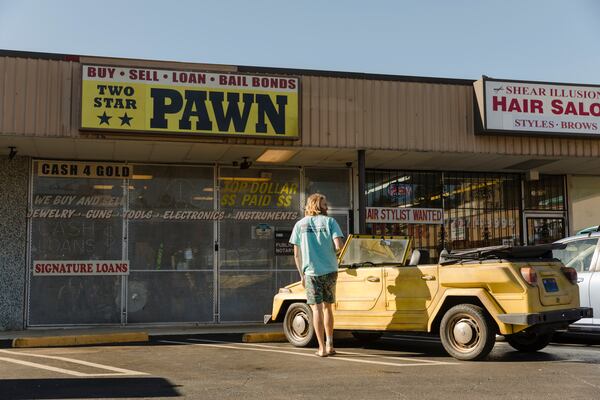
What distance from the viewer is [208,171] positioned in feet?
42.7

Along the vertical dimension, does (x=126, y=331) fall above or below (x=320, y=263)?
below

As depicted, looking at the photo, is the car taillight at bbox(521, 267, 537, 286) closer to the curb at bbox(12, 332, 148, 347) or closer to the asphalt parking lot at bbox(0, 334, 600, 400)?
the asphalt parking lot at bbox(0, 334, 600, 400)

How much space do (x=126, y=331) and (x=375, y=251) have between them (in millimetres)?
4645

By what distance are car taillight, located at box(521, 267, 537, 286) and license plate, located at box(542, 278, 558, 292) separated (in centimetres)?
21

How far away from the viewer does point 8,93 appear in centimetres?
1029

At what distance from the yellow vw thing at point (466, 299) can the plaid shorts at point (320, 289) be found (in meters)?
0.66

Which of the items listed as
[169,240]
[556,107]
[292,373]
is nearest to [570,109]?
[556,107]

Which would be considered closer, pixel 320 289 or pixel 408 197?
pixel 320 289

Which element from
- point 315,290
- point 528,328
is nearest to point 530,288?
point 528,328

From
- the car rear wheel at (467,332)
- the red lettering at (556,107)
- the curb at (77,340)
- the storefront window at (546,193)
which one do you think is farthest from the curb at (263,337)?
the storefront window at (546,193)
